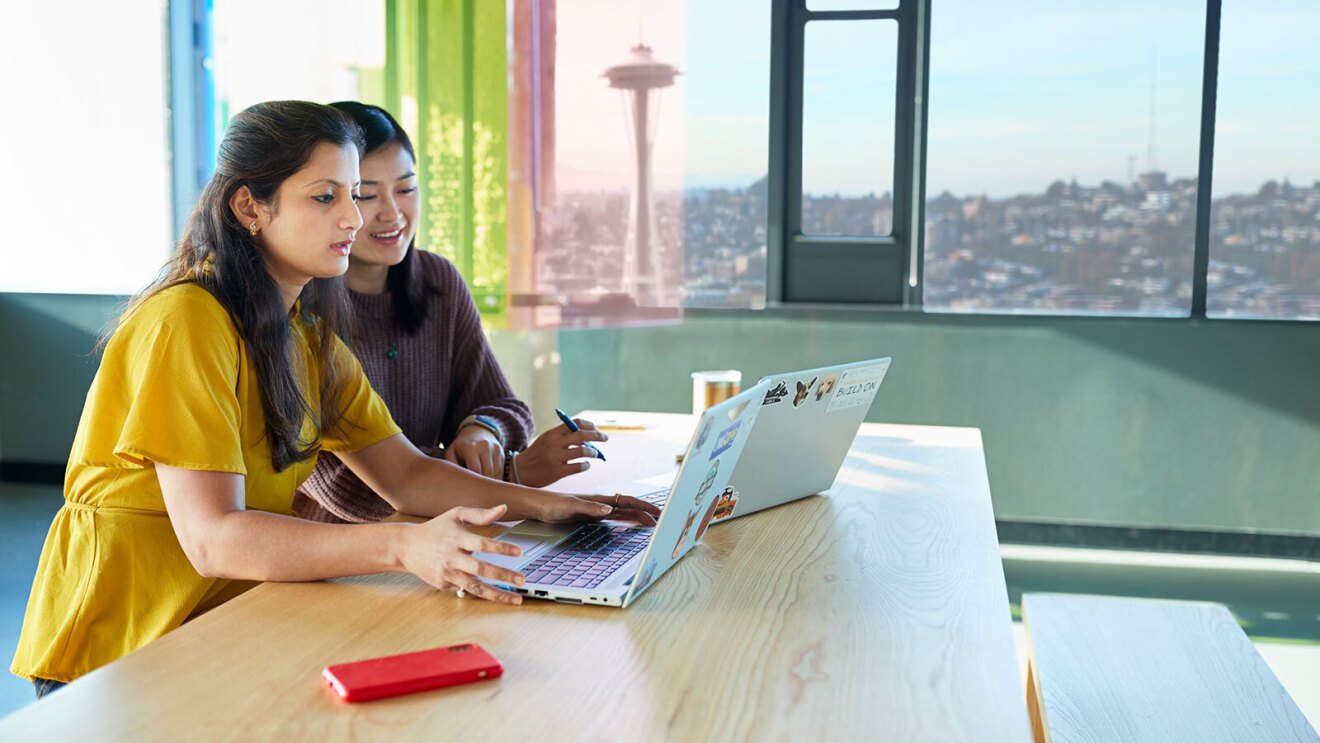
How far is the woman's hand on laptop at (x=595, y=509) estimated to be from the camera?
57.7 inches

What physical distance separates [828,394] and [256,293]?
0.75m

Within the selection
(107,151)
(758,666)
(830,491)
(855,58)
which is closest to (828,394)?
(830,491)

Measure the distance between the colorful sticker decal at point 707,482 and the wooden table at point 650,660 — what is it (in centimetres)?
10

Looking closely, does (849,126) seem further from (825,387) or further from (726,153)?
(825,387)

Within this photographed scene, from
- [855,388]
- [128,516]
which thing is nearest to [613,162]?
[855,388]

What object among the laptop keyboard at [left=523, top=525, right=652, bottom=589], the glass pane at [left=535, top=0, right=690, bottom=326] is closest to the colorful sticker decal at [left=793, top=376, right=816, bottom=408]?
the laptop keyboard at [left=523, top=525, right=652, bottom=589]

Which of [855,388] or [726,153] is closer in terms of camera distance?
[855,388]

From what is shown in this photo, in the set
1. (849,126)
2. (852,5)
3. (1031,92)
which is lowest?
(849,126)

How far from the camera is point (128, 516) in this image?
1.39m

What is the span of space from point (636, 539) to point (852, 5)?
9.92 ft

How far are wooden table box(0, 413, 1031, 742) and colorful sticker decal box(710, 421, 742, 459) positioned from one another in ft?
0.48

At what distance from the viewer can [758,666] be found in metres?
1.03

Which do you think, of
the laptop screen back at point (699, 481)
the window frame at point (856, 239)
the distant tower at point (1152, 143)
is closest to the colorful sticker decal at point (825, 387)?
the laptop screen back at point (699, 481)

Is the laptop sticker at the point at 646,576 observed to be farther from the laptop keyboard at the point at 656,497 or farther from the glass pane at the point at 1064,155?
the glass pane at the point at 1064,155
